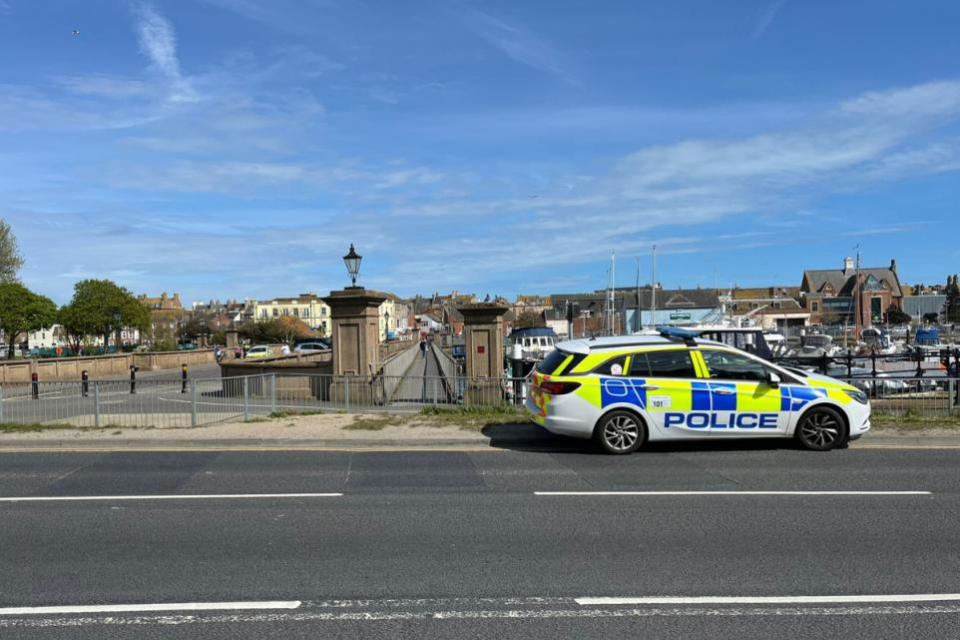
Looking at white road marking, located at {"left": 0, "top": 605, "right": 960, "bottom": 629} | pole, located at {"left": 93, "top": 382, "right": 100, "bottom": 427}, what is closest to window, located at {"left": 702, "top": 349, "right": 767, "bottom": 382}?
white road marking, located at {"left": 0, "top": 605, "right": 960, "bottom": 629}

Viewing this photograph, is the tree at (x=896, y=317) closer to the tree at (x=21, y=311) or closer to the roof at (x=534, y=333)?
the roof at (x=534, y=333)

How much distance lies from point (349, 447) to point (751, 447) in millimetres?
6375

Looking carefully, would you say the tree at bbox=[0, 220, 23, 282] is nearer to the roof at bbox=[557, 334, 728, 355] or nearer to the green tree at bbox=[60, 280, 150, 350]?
the green tree at bbox=[60, 280, 150, 350]

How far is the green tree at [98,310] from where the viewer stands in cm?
6438

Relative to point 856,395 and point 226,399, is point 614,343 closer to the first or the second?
point 856,395

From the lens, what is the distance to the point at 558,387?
11703 millimetres

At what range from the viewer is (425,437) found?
13227mm

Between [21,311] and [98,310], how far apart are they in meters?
5.56

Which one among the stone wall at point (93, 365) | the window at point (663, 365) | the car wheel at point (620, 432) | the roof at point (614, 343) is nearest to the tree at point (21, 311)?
the stone wall at point (93, 365)

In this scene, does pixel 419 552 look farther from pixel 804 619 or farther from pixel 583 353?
pixel 583 353

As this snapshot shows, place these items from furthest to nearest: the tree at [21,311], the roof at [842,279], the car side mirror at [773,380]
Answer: the roof at [842,279] → the tree at [21,311] → the car side mirror at [773,380]

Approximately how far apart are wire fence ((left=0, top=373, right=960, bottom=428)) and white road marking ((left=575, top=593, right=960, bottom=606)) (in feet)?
33.8

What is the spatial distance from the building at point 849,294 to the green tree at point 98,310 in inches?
3929

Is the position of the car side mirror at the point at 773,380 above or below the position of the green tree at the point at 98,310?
below
